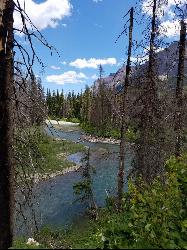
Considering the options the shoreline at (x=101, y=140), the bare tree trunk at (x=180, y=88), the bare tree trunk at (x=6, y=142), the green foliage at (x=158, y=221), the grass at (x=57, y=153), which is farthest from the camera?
the shoreline at (x=101, y=140)

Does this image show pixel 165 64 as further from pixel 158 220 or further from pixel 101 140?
pixel 101 140

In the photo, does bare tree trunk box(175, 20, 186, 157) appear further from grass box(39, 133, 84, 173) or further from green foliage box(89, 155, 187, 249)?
grass box(39, 133, 84, 173)

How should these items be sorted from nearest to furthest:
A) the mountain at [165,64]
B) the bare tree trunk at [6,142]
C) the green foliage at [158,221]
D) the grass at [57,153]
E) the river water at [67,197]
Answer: the green foliage at [158,221] < the bare tree trunk at [6,142] < the mountain at [165,64] < the river water at [67,197] < the grass at [57,153]

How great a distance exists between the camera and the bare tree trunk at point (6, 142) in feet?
20.0

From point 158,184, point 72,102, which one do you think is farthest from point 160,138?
point 72,102

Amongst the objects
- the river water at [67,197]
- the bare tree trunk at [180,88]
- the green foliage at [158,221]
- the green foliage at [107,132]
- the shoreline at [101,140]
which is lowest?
the river water at [67,197]

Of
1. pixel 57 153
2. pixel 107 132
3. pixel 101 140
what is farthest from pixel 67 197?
pixel 107 132

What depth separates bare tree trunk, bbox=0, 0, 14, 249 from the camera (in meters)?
6.08

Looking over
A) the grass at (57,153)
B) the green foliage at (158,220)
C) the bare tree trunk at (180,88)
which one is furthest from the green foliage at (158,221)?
the grass at (57,153)

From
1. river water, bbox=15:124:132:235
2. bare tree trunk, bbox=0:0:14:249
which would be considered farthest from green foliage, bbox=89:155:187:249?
river water, bbox=15:124:132:235

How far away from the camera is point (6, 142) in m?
6.19

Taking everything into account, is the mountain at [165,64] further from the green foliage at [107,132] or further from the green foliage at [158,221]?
the green foliage at [107,132]

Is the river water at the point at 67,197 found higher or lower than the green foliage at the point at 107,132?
lower

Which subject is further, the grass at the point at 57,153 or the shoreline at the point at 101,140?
the shoreline at the point at 101,140
